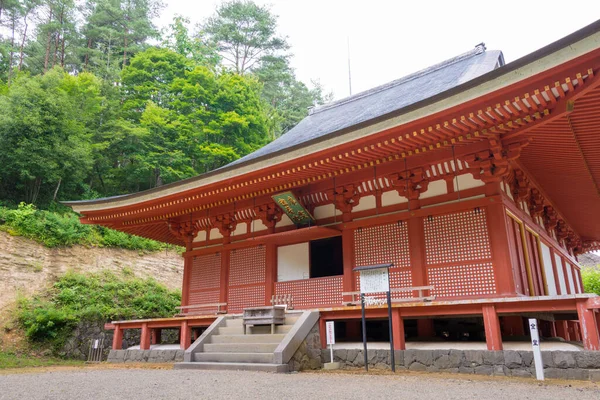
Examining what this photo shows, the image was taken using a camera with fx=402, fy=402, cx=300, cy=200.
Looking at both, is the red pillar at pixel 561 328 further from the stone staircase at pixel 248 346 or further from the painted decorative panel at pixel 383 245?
the stone staircase at pixel 248 346

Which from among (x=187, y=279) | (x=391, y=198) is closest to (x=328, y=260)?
(x=187, y=279)

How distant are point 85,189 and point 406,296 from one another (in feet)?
67.1

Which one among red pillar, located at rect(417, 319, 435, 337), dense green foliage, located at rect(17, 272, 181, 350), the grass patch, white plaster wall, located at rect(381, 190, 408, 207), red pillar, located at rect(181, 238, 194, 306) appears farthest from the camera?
dense green foliage, located at rect(17, 272, 181, 350)

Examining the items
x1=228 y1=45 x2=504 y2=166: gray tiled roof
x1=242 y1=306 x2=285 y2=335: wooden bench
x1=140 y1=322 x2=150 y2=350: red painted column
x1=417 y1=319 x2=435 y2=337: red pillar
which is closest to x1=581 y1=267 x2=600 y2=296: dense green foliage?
x1=228 y1=45 x2=504 y2=166: gray tiled roof

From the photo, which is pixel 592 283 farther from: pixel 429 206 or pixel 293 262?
pixel 293 262

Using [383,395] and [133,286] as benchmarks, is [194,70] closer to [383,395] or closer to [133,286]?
[133,286]

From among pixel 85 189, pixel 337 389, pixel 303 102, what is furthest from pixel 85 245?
Result: pixel 303 102

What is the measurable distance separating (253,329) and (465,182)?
16.7ft

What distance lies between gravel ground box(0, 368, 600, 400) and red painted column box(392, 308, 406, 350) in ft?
2.94

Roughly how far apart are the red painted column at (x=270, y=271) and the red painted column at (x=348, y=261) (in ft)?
6.70

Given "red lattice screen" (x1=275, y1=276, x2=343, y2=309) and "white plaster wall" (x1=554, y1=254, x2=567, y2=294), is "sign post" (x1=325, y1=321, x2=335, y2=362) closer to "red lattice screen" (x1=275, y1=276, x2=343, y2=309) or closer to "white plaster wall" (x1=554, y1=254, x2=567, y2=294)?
"red lattice screen" (x1=275, y1=276, x2=343, y2=309)

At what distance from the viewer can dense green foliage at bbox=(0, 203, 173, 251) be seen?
1647cm

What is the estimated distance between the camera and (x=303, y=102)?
39.0 metres

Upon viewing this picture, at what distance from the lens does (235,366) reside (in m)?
6.79
